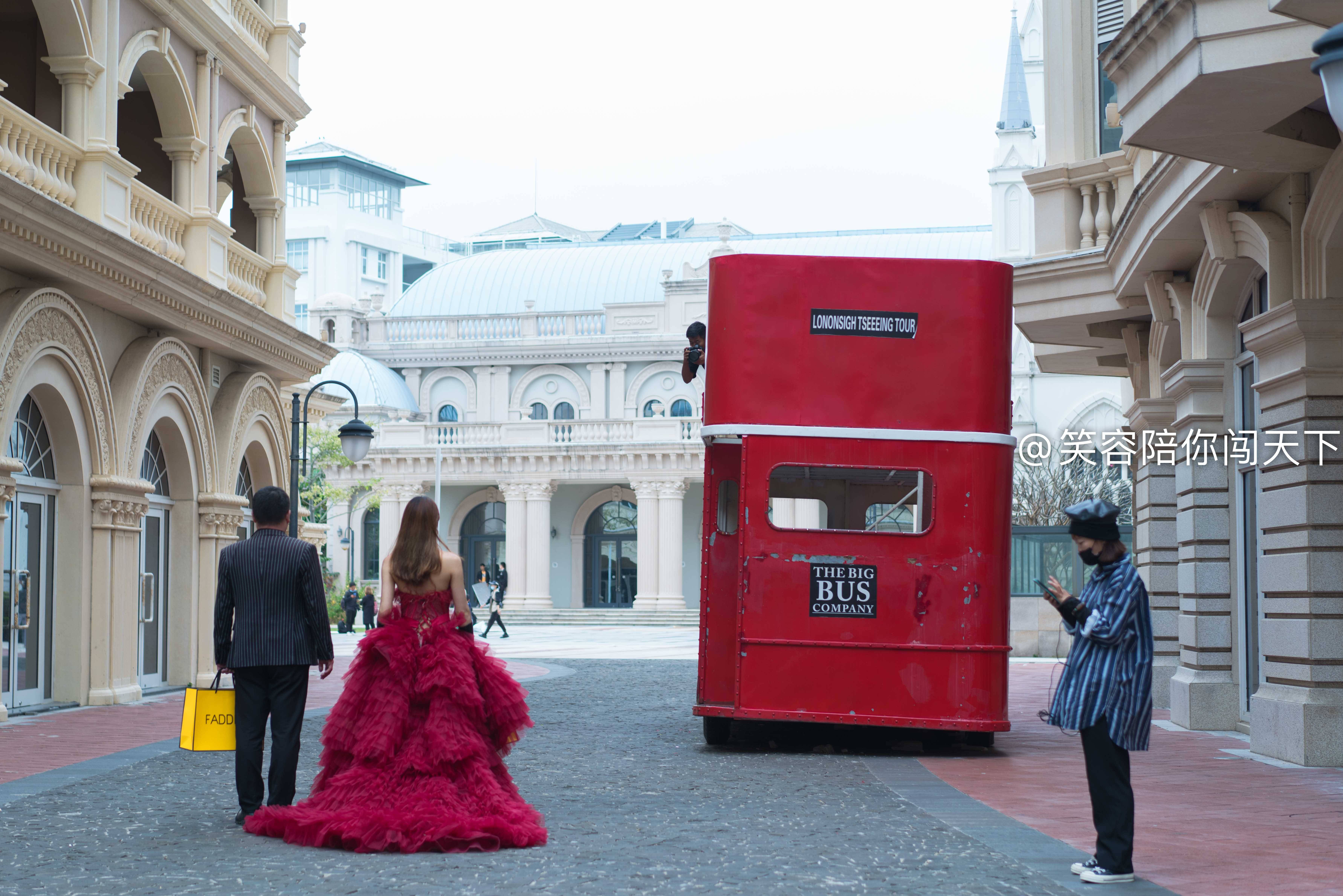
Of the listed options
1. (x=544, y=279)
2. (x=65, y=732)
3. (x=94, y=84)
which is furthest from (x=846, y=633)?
(x=544, y=279)

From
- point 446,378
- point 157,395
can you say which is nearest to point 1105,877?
point 157,395

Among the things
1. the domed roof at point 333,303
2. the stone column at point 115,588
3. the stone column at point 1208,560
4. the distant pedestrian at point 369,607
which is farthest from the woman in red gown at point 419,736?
the domed roof at point 333,303

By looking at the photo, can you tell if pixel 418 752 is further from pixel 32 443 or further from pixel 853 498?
pixel 32 443

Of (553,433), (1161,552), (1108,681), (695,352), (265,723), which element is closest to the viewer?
(1108,681)

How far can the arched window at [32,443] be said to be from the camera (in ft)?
51.6

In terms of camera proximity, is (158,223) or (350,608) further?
(350,608)

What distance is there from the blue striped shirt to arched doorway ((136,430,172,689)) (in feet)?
45.0

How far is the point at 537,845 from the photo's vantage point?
7746 mm

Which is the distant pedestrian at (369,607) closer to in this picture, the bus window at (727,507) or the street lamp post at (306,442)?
the street lamp post at (306,442)

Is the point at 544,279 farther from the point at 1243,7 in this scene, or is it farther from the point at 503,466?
the point at 1243,7

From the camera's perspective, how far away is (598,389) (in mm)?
63844

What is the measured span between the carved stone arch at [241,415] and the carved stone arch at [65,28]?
5.37m

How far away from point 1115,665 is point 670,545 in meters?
50.6

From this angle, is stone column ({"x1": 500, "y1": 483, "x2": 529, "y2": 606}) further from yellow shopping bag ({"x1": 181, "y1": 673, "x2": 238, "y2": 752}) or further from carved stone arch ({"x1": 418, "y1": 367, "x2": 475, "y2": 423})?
yellow shopping bag ({"x1": 181, "y1": 673, "x2": 238, "y2": 752})
